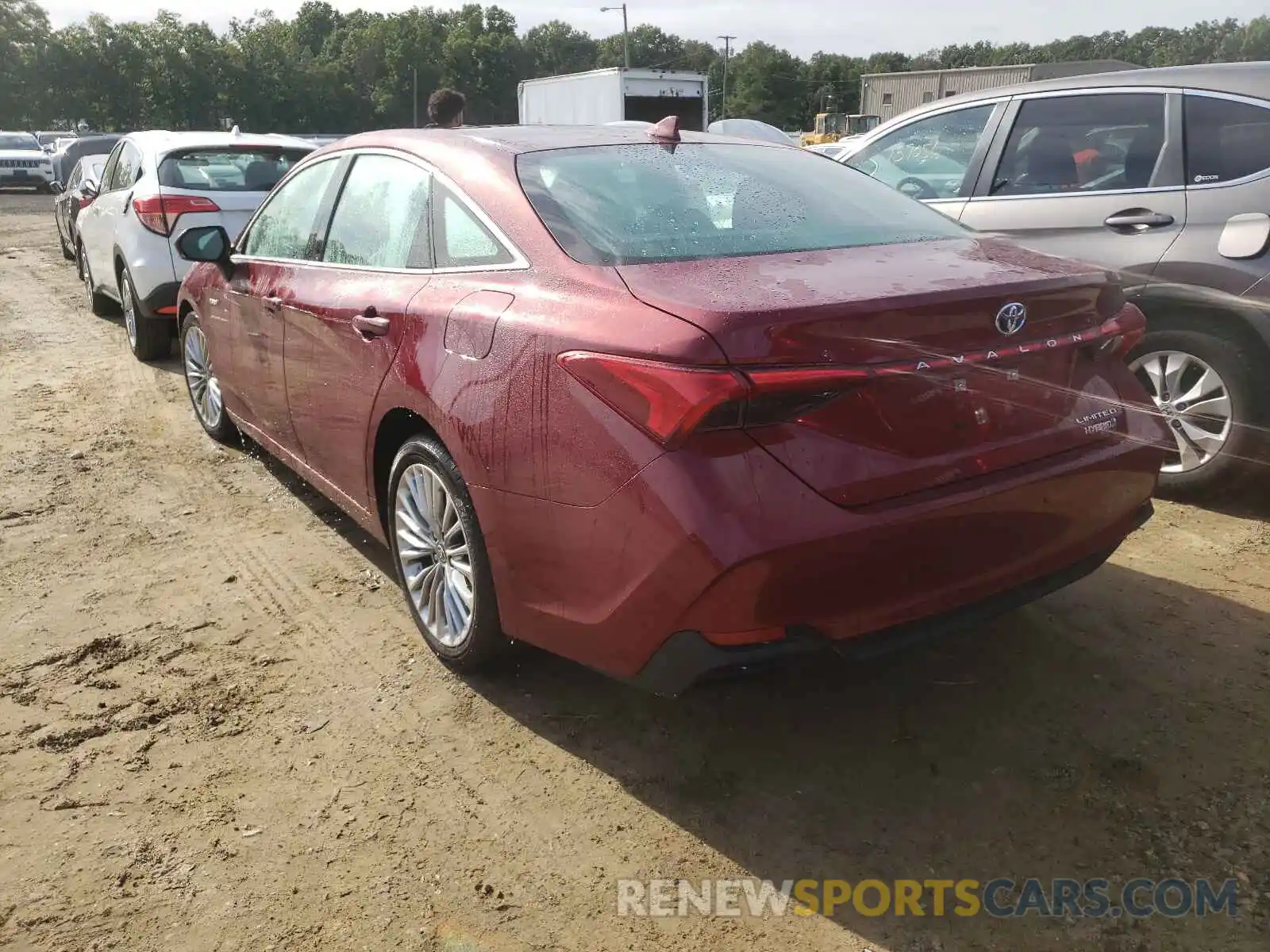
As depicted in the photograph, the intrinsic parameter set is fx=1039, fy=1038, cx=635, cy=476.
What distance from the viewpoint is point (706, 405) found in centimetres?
217

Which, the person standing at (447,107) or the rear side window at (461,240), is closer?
the rear side window at (461,240)

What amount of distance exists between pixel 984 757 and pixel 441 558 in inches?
65.7

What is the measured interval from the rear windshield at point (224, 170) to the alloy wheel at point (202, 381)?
6.83ft

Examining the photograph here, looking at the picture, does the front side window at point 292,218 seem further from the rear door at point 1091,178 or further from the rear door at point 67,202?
the rear door at point 67,202

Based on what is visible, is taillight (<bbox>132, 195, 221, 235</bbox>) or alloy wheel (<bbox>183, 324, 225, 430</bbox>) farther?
taillight (<bbox>132, 195, 221, 235</bbox>)

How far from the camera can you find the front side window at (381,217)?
3355 mm

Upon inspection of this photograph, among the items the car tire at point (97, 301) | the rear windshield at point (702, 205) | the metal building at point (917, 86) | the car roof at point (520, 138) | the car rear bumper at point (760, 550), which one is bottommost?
the car tire at point (97, 301)

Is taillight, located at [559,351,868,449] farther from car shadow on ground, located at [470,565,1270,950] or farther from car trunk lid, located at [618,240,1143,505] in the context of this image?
car shadow on ground, located at [470,565,1270,950]

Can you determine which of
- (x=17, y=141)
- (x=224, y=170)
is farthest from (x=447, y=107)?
(x=17, y=141)

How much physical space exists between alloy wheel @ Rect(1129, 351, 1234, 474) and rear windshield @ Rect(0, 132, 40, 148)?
118 ft

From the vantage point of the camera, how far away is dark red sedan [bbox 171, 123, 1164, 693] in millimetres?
2236

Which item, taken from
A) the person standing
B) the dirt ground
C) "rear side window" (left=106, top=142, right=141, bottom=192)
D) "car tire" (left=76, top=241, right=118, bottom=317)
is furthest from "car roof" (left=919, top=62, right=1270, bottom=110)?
"car tire" (left=76, top=241, right=118, bottom=317)

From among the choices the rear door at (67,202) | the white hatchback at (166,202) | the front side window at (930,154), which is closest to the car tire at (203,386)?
the white hatchback at (166,202)

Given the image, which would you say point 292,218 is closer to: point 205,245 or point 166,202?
point 205,245
